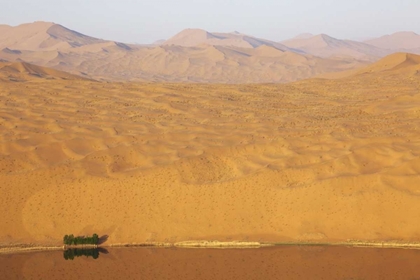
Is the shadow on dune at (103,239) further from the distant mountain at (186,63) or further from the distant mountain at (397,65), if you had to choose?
the distant mountain at (186,63)

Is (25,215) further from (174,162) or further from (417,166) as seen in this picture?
(417,166)

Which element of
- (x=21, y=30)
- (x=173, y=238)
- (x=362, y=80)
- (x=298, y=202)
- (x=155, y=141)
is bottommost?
(x=173, y=238)

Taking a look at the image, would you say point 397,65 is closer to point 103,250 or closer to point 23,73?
point 23,73

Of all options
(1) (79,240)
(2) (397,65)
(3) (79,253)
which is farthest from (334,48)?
(3) (79,253)

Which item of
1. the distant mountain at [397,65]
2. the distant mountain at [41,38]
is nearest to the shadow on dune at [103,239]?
the distant mountain at [397,65]

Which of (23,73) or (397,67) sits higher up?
(397,67)

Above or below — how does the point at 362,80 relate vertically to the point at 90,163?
above

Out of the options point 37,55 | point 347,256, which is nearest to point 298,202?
point 347,256
